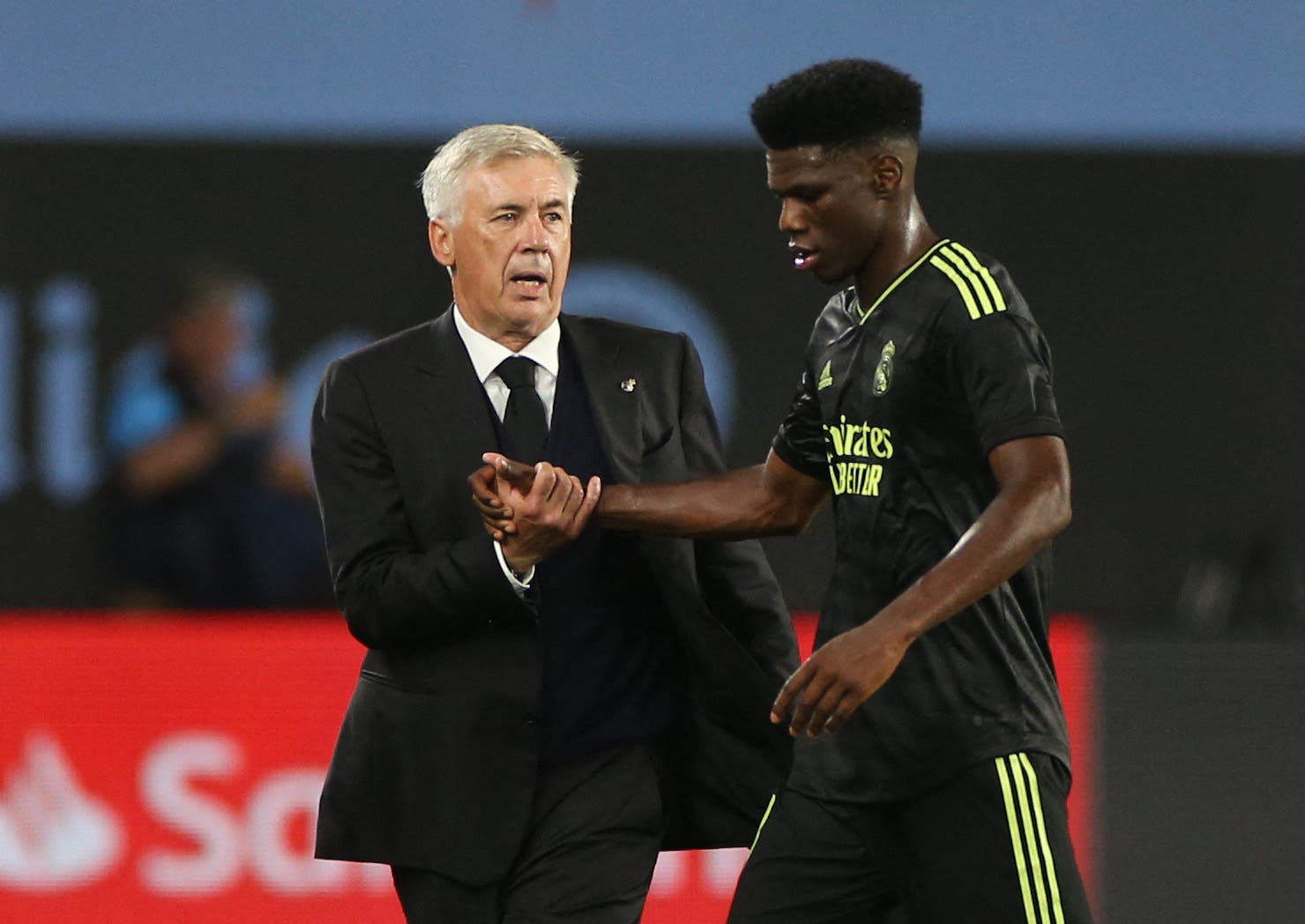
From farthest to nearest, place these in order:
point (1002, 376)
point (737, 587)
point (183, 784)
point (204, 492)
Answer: point (204, 492)
point (183, 784)
point (737, 587)
point (1002, 376)

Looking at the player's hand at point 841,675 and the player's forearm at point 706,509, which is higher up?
the player's forearm at point 706,509

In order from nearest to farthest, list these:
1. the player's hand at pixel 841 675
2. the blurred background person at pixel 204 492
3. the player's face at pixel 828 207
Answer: the player's hand at pixel 841 675 < the player's face at pixel 828 207 < the blurred background person at pixel 204 492

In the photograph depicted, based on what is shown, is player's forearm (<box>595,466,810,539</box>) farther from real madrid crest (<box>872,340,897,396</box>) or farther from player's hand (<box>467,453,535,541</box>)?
real madrid crest (<box>872,340,897,396</box>)

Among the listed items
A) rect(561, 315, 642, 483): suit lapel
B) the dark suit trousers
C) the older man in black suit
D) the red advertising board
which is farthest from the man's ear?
the red advertising board

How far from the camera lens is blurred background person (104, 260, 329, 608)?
7.14m

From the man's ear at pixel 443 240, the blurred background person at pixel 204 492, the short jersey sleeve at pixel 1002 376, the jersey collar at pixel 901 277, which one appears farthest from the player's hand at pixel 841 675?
the blurred background person at pixel 204 492

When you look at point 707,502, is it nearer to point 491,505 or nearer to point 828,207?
point 491,505

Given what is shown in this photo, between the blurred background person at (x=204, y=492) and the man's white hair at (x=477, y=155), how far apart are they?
355 centimetres

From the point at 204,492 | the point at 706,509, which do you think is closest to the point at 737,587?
the point at 706,509

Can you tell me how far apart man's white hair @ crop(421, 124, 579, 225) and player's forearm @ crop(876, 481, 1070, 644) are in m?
1.04

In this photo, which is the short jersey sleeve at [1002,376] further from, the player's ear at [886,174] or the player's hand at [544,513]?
the player's hand at [544,513]

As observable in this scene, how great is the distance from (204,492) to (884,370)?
4.27 metres

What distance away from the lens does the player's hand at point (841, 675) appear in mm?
2936

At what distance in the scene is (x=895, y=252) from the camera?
3359 millimetres
